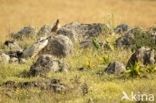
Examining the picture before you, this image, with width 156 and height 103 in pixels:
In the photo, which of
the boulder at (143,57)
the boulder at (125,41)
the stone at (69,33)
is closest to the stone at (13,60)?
the stone at (69,33)

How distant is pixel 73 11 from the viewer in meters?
43.0

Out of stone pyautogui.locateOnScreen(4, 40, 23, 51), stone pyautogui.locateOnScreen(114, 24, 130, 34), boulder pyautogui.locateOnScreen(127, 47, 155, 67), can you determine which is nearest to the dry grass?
stone pyautogui.locateOnScreen(114, 24, 130, 34)

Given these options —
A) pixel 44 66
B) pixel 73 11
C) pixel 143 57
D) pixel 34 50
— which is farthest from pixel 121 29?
pixel 73 11

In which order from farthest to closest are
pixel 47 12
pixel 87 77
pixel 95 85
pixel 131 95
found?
pixel 47 12 < pixel 87 77 < pixel 95 85 < pixel 131 95

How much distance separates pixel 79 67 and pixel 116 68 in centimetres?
172

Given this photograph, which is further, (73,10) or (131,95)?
(73,10)

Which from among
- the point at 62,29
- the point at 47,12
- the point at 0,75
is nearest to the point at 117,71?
the point at 0,75

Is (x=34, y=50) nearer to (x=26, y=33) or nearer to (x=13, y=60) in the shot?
(x=13, y=60)

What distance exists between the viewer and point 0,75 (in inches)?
651

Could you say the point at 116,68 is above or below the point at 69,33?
below

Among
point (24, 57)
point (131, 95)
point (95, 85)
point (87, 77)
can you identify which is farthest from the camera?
point (24, 57)

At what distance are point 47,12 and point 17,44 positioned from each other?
21.0 m

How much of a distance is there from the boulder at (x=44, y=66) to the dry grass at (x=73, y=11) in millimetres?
15994

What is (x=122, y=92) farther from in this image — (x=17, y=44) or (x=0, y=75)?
(x=17, y=44)
